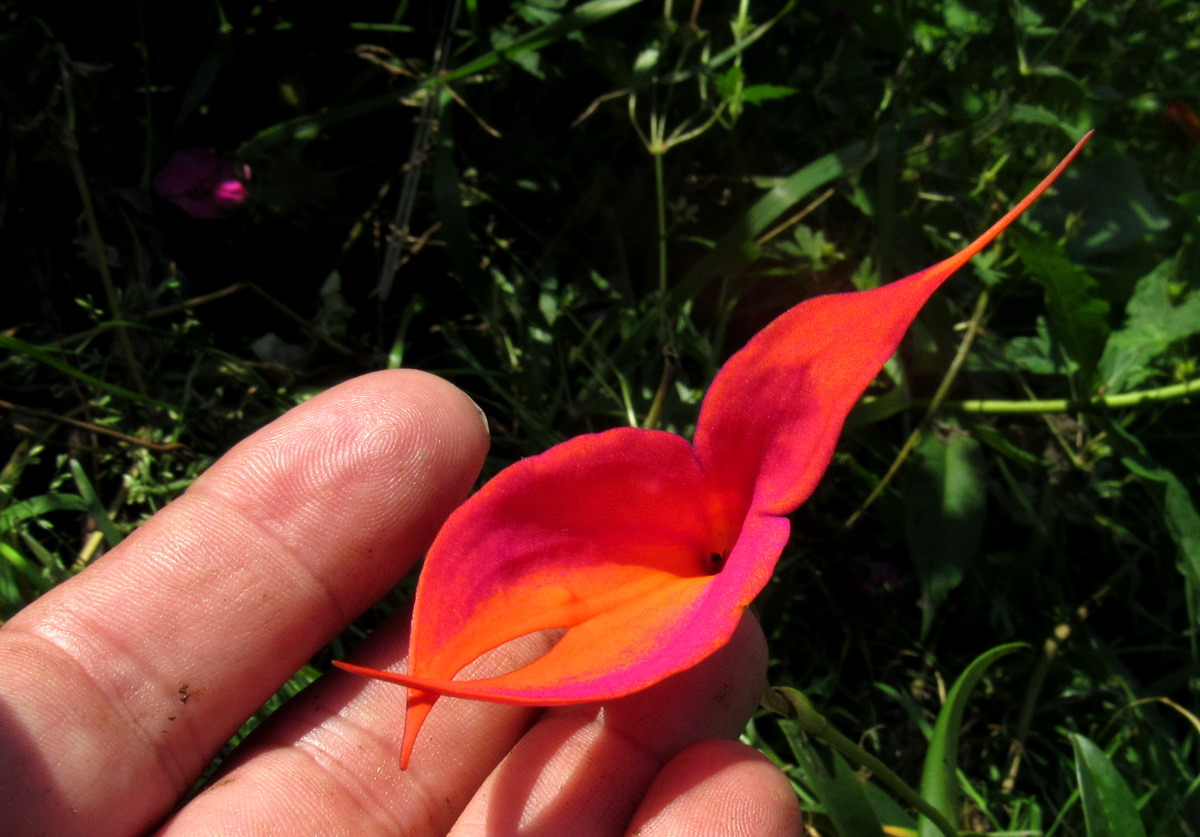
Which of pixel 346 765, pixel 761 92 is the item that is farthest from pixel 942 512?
pixel 346 765

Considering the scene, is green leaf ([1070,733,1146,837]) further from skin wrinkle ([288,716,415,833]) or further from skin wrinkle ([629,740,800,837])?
skin wrinkle ([288,716,415,833])

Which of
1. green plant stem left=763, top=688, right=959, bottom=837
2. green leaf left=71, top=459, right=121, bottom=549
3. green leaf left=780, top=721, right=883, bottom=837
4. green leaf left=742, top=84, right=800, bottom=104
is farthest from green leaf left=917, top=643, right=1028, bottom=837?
green leaf left=71, top=459, right=121, bottom=549

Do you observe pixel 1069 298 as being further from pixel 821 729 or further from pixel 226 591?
pixel 226 591

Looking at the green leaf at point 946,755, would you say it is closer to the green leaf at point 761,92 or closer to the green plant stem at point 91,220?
the green leaf at point 761,92

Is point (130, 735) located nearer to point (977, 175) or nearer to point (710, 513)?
point (710, 513)

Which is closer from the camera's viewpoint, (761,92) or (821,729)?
(821,729)

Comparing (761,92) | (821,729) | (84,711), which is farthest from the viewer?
(761,92)

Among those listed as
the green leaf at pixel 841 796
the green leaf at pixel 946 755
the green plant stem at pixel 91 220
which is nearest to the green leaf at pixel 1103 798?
the green leaf at pixel 946 755
